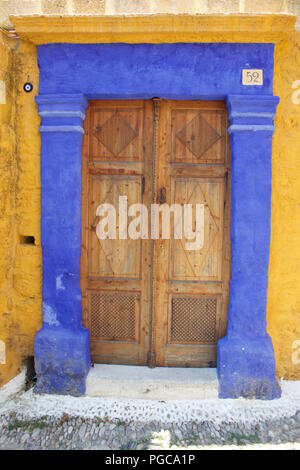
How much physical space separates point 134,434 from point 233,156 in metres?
2.50

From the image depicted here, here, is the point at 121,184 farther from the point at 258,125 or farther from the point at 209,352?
the point at 209,352

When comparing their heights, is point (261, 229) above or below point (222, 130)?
below

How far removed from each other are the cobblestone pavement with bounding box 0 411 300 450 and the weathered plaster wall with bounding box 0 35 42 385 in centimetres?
61

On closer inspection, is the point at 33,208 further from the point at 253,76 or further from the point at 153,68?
the point at 253,76

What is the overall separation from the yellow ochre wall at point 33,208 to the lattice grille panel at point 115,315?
0.56 m

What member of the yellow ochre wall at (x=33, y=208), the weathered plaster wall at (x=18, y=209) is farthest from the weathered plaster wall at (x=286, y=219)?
the weathered plaster wall at (x=18, y=209)

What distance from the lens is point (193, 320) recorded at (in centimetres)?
311

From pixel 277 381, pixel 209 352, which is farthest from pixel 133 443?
pixel 277 381

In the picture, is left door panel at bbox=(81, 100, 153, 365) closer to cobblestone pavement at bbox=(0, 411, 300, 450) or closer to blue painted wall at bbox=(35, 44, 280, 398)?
blue painted wall at bbox=(35, 44, 280, 398)

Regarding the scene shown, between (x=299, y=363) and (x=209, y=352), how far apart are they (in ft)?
2.76

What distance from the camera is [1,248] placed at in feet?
9.52

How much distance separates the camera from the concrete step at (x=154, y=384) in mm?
2855

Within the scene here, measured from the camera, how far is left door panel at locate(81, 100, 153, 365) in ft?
10.1

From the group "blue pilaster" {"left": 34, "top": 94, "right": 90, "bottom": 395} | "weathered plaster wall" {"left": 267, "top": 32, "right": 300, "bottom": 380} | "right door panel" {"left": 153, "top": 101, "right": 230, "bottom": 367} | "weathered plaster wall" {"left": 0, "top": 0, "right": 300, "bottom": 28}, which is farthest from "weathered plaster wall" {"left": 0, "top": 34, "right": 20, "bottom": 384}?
"weathered plaster wall" {"left": 267, "top": 32, "right": 300, "bottom": 380}
